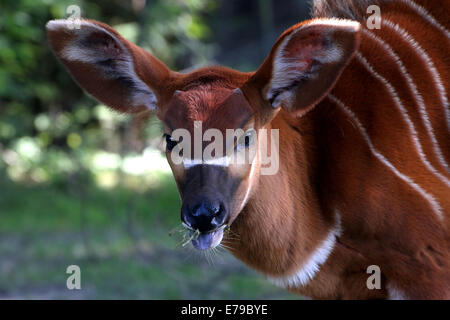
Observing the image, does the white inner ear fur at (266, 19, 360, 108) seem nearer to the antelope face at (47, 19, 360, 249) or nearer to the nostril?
the antelope face at (47, 19, 360, 249)

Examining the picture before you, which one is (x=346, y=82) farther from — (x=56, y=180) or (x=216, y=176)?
(x=56, y=180)

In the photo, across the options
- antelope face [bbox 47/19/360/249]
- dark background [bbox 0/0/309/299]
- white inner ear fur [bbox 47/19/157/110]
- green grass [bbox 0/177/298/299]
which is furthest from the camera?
dark background [bbox 0/0/309/299]

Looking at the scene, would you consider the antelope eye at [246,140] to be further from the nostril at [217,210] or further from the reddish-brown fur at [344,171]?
the nostril at [217,210]

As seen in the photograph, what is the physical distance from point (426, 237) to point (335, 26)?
3.71ft

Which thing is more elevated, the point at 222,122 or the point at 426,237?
the point at 222,122

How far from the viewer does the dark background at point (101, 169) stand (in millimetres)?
6910

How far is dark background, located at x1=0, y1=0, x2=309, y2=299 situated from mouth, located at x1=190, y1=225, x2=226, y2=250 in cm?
290

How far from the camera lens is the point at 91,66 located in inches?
135

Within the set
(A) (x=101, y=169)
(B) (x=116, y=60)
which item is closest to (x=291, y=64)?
(B) (x=116, y=60)

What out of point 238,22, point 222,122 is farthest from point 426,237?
point 238,22

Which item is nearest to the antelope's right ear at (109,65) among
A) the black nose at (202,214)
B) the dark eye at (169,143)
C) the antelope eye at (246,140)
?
the dark eye at (169,143)

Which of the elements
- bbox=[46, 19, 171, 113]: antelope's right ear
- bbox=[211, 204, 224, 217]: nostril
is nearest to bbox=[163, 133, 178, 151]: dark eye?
bbox=[46, 19, 171, 113]: antelope's right ear

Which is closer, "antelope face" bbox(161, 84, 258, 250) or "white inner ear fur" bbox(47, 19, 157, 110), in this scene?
"antelope face" bbox(161, 84, 258, 250)

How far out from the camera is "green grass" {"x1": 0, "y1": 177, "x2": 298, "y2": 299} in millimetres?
6578
